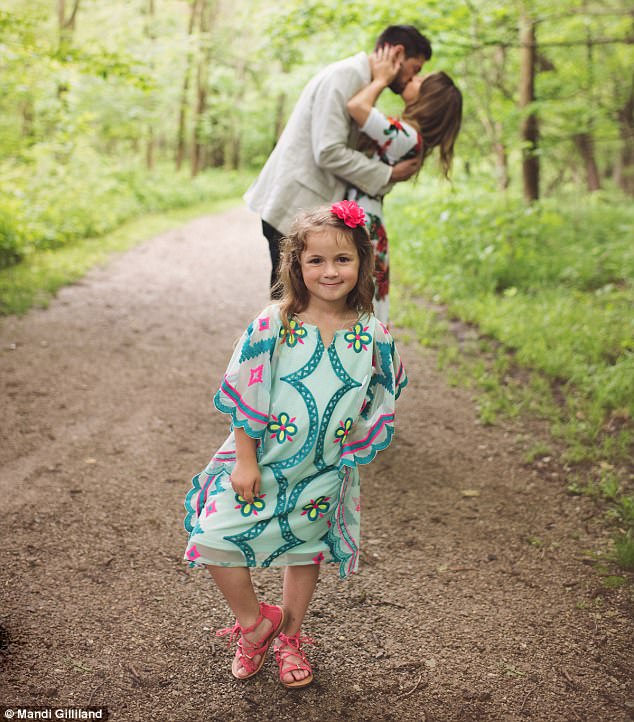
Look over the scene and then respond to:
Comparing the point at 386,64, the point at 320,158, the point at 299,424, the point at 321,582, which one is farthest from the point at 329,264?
the point at 386,64

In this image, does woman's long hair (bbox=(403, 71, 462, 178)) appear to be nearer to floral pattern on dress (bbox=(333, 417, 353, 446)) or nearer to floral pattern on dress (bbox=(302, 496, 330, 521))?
floral pattern on dress (bbox=(333, 417, 353, 446))

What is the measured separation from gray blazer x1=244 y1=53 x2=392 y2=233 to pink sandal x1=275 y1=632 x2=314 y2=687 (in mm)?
1963

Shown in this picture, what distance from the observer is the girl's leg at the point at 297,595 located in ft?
7.55

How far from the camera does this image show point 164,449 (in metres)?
4.04

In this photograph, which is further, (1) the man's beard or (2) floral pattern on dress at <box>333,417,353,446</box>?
(1) the man's beard

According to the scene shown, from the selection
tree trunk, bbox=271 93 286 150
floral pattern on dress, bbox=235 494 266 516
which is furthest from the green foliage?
tree trunk, bbox=271 93 286 150

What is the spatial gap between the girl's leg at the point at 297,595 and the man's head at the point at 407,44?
2.50 meters

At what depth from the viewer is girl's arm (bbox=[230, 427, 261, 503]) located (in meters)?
2.09

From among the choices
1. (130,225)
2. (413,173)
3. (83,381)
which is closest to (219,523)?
(413,173)

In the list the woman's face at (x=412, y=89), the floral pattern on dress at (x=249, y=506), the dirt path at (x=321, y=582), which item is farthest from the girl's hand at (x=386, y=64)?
the floral pattern on dress at (x=249, y=506)

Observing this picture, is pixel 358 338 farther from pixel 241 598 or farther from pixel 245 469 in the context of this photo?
pixel 241 598

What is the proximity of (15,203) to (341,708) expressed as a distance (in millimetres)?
8343

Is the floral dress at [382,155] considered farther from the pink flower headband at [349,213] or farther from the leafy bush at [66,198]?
the leafy bush at [66,198]

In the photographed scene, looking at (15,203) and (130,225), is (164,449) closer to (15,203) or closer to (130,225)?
(15,203)
